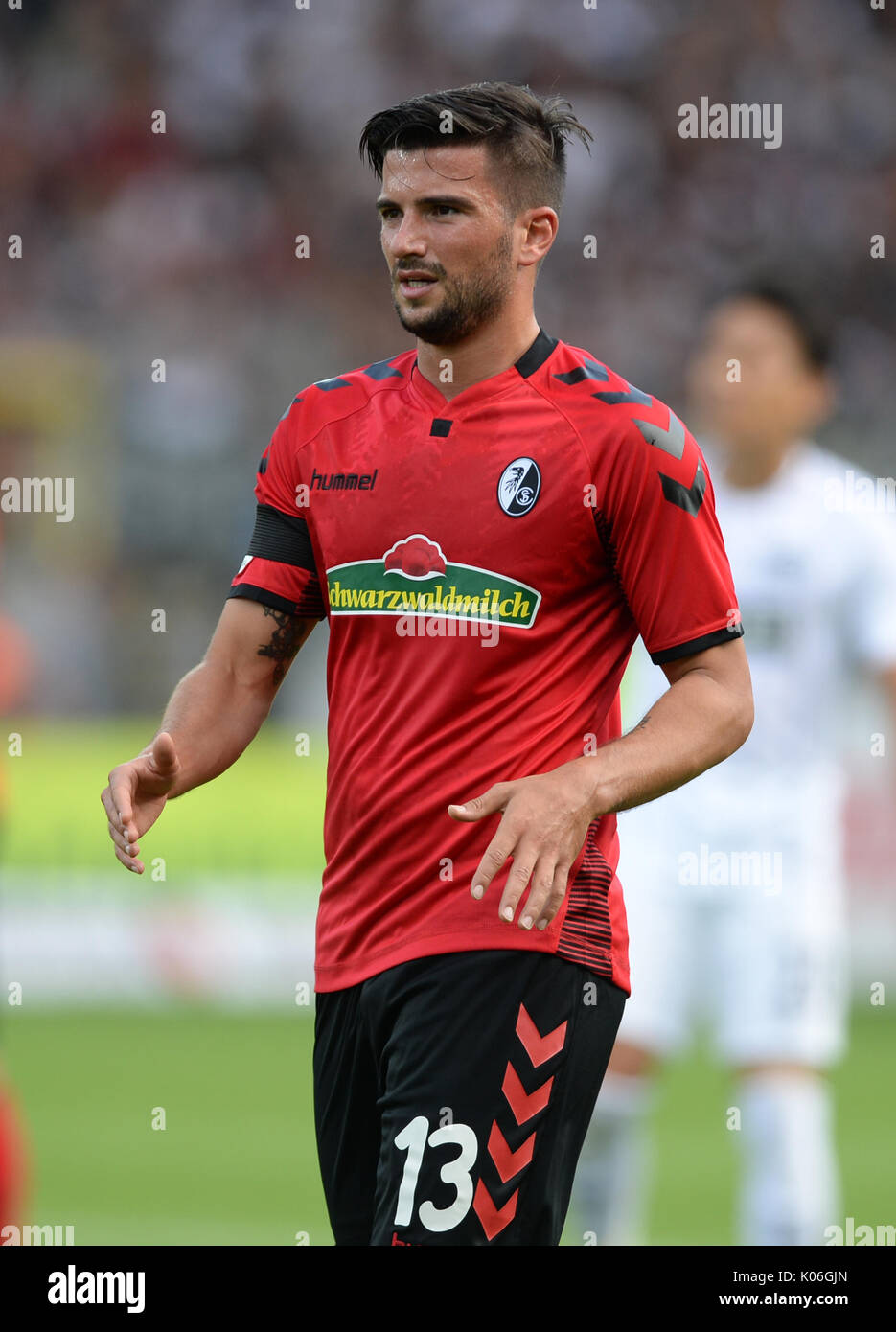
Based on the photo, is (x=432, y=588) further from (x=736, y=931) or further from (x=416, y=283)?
(x=736, y=931)

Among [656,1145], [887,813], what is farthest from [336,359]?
[656,1145]

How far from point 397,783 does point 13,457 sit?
36.9 ft

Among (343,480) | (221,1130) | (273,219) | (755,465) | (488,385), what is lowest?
(221,1130)

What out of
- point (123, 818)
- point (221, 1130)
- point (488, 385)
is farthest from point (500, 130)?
point (221, 1130)

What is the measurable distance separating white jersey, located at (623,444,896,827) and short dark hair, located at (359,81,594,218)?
2.16 meters

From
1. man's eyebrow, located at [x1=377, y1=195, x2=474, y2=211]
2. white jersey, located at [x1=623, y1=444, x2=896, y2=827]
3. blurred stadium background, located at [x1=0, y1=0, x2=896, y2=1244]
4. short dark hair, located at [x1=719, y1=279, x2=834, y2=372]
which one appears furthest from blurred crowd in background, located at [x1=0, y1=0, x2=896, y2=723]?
man's eyebrow, located at [x1=377, y1=195, x2=474, y2=211]

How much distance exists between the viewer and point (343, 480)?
10.8 ft

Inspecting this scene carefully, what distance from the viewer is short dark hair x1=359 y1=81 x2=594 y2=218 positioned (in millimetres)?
3209

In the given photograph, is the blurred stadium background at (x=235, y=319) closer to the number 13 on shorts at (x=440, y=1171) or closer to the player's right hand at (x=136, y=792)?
the player's right hand at (x=136, y=792)

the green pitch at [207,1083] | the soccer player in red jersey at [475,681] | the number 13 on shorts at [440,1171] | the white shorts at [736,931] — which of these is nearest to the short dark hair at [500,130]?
the soccer player in red jersey at [475,681]

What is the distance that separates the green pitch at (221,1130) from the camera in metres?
6.17

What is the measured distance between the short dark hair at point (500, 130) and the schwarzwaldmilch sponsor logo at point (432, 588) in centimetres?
62

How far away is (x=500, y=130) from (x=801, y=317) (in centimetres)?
242

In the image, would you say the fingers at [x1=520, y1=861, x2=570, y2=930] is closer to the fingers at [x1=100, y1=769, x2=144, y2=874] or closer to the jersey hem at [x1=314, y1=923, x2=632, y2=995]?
the jersey hem at [x1=314, y1=923, x2=632, y2=995]
